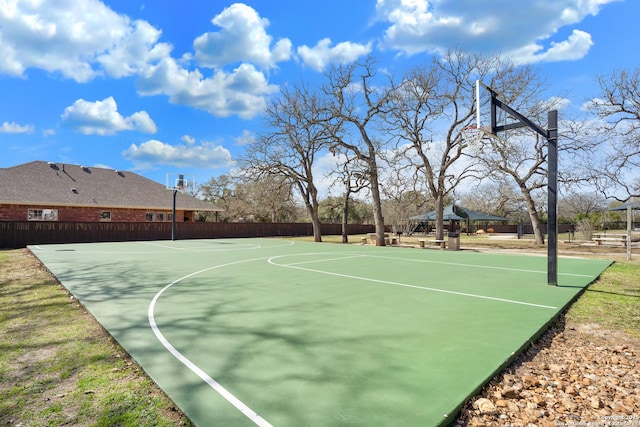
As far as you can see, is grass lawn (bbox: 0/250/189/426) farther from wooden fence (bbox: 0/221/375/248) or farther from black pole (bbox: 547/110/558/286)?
wooden fence (bbox: 0/221/375/248)

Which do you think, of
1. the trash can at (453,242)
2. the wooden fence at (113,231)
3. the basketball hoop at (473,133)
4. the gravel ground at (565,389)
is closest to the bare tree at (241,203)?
the wooden fence at (113,231)

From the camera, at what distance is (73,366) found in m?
3.43

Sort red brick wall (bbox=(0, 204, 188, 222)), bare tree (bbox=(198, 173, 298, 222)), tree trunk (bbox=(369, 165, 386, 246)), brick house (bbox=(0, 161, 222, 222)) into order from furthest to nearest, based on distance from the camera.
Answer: bare tree (bbox=(198, 173, 298, 222))
brick house (bbox=(0, 161, 222, 222))
red brick wall (bbox=(0, 204, 188, 222))
tree trunk (bbox=(369, 165, 386, 246))

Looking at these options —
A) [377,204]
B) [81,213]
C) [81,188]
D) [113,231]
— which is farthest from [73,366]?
[81,188]

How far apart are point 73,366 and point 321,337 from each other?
8.24 ft

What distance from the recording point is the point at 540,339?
172 inches

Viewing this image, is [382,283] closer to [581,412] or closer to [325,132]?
[581,412]

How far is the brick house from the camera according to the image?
74.5 feet

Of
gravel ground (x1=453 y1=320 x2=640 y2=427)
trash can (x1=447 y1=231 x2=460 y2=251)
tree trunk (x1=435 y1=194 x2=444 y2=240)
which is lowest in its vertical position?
gravel ground (x1=453 y1=320 x2=640 y2=427)

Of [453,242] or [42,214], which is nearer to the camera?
[453,242]

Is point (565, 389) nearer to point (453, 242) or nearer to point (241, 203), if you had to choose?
point (453, 242)

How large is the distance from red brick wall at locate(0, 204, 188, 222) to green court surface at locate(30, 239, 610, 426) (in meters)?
19.2

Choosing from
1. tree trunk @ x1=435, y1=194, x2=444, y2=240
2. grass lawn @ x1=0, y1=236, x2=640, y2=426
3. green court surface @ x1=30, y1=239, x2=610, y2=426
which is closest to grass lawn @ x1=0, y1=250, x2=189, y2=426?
grass lawn @ x1=0, y1=236, x2=640, y2=426

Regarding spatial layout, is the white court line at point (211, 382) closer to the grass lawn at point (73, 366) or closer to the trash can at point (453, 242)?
the grass lawn at point (73, 366)
